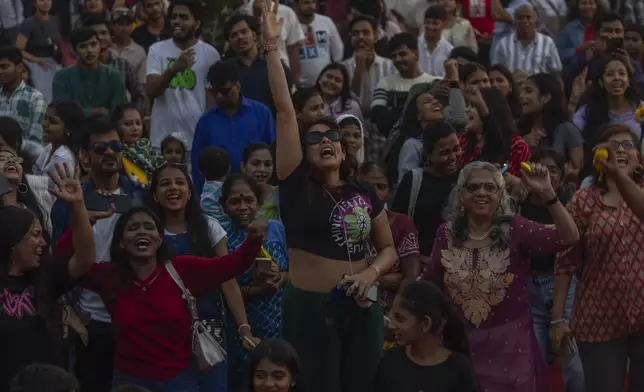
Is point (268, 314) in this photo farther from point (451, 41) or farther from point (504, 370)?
point (451, 41)

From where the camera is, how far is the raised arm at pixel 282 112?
7754 millimetres

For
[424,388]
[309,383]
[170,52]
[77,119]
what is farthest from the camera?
[170,52]

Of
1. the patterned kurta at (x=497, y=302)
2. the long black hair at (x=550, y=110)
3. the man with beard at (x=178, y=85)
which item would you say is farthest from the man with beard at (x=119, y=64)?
the patterned kurta at (x=497, y=302)

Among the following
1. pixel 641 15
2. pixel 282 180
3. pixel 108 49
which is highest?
pixel 282 180

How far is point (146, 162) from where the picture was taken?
10.6 m

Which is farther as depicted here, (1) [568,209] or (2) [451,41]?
(2) [451,41]

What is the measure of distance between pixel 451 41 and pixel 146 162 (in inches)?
220

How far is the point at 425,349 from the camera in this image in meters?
7.22

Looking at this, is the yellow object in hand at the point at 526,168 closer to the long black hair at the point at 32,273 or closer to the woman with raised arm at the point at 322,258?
the woman with raised arm at the point at 322,258

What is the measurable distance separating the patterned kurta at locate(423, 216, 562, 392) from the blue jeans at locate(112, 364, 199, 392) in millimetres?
1372

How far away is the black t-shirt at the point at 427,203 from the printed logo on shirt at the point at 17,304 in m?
2.84

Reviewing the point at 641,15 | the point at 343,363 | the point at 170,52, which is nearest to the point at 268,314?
the point at 343,363

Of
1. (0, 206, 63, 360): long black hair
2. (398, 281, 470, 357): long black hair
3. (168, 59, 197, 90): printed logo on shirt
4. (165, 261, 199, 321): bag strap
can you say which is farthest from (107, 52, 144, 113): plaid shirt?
(398, 281, 470, 357): long black hair

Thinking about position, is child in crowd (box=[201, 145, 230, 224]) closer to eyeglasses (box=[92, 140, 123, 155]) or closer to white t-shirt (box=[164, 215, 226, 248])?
eyeglasses (box=[92, 140, 123, 155])
